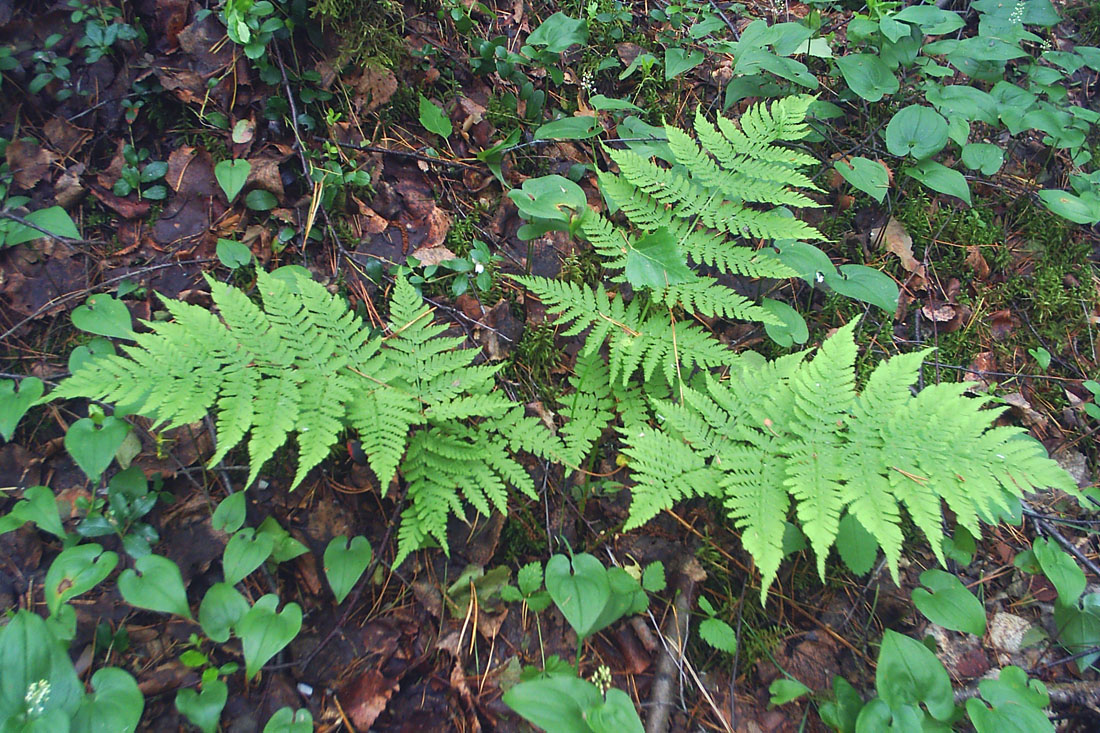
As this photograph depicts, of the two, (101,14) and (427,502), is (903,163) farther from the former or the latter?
(101,14)

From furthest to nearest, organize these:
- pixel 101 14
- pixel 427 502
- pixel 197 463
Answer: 1. pixel 101 14
2. pixel 197 463
3. pixel 427 502

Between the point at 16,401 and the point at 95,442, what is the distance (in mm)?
410

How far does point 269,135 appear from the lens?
10.9 ft

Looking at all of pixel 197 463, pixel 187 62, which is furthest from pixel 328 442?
pixel 187 62

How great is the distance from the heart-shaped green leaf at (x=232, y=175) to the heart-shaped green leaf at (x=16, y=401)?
1.24 meters

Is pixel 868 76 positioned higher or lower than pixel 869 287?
higher

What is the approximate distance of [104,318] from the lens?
265 centimetres

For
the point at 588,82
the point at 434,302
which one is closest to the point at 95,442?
the point at 434,302

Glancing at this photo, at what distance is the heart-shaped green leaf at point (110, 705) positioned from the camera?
1930mm

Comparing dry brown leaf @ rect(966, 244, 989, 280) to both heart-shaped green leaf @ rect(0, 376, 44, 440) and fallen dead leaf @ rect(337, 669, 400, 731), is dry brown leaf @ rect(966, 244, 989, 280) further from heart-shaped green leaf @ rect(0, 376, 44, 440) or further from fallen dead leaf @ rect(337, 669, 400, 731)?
heart-shaped green leaf @ rect(0, 376, 44, 440)

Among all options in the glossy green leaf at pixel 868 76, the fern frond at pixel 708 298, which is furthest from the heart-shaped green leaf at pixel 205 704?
the glossy green leaf at pixel 868 76

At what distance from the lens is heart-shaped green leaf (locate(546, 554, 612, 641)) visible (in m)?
2.30

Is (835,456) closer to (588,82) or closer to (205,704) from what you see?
(205,704)

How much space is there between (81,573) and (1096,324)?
5.95 meters
